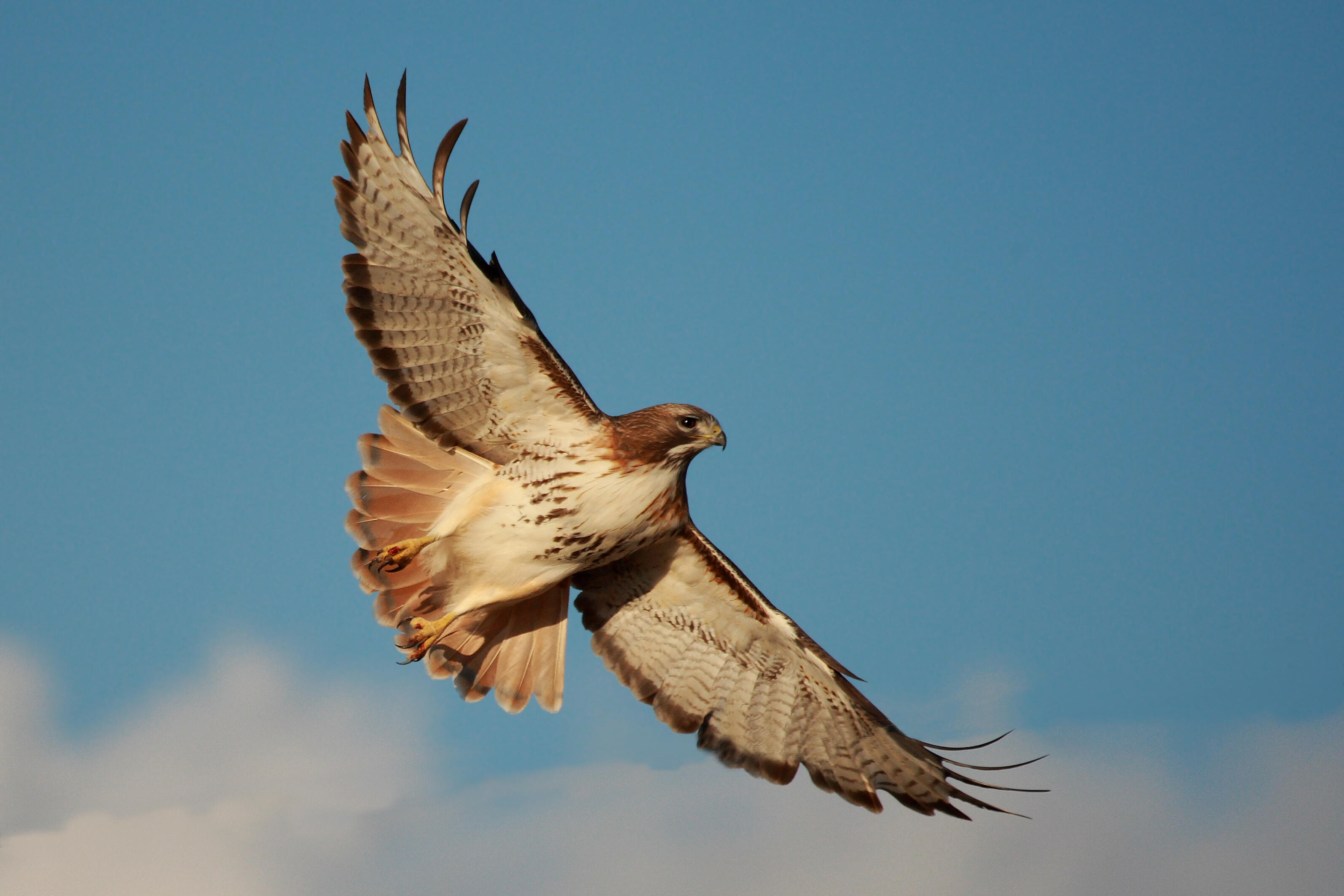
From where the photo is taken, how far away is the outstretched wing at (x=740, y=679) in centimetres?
930

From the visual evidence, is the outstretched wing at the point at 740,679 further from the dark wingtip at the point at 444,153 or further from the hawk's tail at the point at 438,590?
the dark wingtip at the point at 444,153

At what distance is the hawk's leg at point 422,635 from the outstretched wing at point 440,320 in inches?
49.8

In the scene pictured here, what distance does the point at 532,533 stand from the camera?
8352mm

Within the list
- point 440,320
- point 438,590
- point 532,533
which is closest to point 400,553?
point 438,590

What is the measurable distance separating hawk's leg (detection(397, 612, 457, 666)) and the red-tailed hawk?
1cm

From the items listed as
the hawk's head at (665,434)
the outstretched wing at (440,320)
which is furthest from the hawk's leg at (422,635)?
the hawk's head at (665,434)

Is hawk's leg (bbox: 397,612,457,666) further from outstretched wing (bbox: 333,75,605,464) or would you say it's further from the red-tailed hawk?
outstretched wing (bbox: 333,75,605,464)

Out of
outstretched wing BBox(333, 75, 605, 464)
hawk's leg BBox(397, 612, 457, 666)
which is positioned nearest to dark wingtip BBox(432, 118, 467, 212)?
outstretched wing BBox(333, 75, 605, 464)

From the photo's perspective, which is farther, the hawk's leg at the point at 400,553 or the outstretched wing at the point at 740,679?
the outstretched wing at the point at 740,679

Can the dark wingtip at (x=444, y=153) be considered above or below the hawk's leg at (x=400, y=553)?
above

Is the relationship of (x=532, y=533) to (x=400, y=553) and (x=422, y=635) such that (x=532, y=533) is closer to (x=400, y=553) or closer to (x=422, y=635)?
(x=400, y=553)

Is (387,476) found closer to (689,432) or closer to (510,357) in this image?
(510,357)

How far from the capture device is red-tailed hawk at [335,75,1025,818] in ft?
25.4

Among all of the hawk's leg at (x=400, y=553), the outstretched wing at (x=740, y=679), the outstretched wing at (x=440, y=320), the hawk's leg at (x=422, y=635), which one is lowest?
the hawk's leg at (x=422, y=635)
